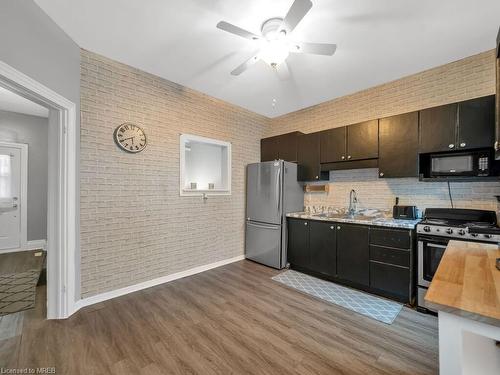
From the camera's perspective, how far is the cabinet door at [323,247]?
9.72ft

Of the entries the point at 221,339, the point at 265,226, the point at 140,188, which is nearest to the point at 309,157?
the point at 265,226

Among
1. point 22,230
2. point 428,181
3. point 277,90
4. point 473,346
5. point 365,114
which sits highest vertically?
point 277,90

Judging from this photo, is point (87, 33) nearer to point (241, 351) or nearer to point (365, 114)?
point (241, 351)

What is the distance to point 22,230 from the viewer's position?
4383mm

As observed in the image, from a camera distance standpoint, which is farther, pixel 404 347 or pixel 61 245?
pixel 61 245

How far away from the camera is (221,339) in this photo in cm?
186

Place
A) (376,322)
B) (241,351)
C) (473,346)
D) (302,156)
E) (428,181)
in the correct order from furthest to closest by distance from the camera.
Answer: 1. (302,156)
2. (428,181)
3. (376,322)
4. (241,351)
5. (473,346)

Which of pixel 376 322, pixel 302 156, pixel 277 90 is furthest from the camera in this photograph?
pixel 302 156

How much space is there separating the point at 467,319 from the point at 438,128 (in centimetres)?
251

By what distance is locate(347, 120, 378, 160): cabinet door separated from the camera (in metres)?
2.91

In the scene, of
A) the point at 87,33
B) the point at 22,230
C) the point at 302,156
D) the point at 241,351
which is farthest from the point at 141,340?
the point at 22,230

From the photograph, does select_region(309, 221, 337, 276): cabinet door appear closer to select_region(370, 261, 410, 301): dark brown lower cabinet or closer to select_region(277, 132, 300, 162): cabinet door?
select_region(370, 261, 410, 301): dark brown lower cabinet

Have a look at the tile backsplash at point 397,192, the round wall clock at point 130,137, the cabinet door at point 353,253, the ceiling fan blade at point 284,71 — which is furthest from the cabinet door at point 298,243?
the round wall clock at point 130,137

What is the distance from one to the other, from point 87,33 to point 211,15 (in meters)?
1.29
